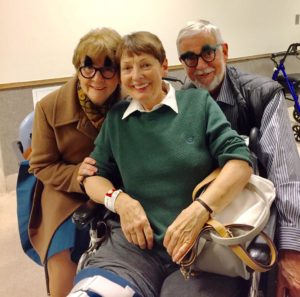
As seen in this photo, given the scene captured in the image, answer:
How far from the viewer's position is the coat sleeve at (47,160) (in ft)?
4.48

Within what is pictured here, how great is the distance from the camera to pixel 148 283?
1.04 meters

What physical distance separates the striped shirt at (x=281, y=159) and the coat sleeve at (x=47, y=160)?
0.70 m

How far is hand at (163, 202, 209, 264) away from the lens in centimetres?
97

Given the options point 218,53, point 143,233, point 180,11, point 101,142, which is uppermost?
point 180,11

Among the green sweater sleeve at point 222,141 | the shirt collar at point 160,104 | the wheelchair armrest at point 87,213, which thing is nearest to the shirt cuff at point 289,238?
the green sweater sleeve at point 222,141

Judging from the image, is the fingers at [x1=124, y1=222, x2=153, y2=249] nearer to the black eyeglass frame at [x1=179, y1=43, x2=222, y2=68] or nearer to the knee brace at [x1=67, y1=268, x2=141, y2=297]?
the knee brace at [x1=67, y1=268, x2=141, y2=297]

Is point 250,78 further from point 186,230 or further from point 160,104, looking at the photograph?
point 186,230

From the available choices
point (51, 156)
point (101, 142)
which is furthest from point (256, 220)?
point (51, 156)

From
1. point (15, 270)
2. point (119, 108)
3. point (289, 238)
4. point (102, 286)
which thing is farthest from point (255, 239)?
point (15, 270)

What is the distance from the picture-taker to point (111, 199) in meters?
1.16

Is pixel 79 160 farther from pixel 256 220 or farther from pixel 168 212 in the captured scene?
pixel 256 220

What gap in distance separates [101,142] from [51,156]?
27 centimetres

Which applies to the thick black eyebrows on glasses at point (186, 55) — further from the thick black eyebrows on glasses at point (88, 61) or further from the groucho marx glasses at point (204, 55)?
the thick black eyebrows on glasses at point (88, 61)

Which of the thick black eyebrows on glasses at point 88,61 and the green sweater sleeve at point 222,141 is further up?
the thick black eyebrows on glasses at point 88,61
